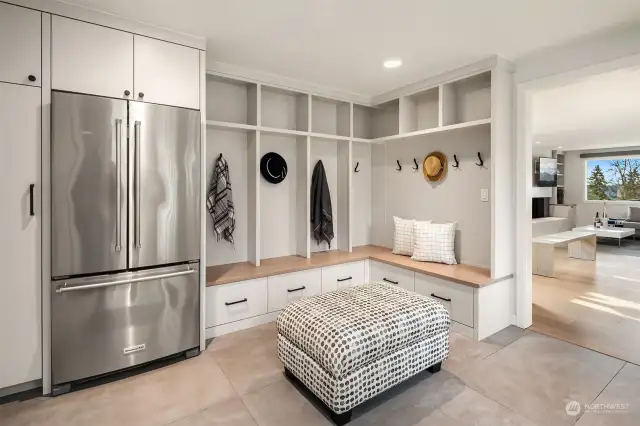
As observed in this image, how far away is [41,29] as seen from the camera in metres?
2.00

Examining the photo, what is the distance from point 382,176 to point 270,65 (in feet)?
6.38

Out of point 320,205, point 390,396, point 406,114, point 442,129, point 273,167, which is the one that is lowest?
point 390,396

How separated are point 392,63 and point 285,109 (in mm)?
1264

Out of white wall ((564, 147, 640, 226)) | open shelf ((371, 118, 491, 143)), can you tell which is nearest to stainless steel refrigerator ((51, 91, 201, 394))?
open shelf ((371, 118, 491, 143))

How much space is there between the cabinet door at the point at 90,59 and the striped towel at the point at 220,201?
1.08 m

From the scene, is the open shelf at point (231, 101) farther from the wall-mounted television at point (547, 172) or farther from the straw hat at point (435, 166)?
the wall-mounted television at point (547, 172)

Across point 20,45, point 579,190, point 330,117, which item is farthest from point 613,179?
point 20,45

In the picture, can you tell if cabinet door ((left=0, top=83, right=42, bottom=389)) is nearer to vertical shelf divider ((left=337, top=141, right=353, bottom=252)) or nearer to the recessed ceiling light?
the recessed ceiling light

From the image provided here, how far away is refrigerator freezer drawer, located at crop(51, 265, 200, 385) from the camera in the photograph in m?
2.07

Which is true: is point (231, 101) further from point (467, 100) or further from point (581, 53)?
point (581, 53)

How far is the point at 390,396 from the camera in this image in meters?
2.06

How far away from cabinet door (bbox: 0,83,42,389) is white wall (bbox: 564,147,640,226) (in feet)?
38.8

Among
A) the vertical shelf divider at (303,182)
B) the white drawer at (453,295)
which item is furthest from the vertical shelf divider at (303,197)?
the white drawer at (453,295)

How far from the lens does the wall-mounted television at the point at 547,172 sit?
345 inches
